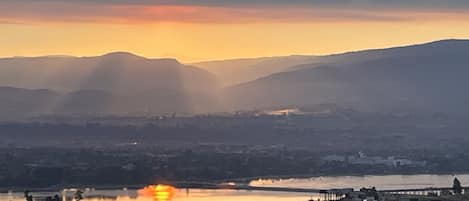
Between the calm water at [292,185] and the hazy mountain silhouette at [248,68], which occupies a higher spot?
the hazy mountain silhouette at [248,68]

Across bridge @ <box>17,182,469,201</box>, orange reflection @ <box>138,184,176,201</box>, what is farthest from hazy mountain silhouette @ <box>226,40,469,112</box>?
orange reflection @ <box>138,184,176,201</box>

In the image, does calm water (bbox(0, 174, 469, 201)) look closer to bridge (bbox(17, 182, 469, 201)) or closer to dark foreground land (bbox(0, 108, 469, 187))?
bridge (bbox(17, 182, 469, 201))

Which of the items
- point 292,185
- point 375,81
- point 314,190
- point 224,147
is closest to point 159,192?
point 292,185

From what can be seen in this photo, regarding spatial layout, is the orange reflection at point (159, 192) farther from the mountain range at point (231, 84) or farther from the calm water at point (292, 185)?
the mountain range at point (231, 84)

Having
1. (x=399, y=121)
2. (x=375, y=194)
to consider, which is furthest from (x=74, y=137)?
(x=375, y=194)

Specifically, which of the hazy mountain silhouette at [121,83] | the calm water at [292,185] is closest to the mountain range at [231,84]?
the hazy mountain silhouette at [121,83]

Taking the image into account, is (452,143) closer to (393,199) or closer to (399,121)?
(399,121)
